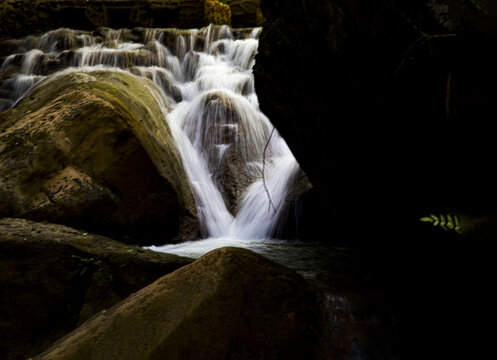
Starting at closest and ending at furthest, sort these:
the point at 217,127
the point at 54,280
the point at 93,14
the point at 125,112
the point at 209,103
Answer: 1. the point at 54,280
2. the point at 125,112
3. the point at 217,127
4. the point at 209,103
5. the point at 93,14

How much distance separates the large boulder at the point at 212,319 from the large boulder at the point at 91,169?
189 centimetres

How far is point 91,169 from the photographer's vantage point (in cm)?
391

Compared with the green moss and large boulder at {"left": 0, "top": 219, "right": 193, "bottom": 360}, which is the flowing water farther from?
large boulder at {"left": 0, "top": 219, "right": 193, "bottom": 360}

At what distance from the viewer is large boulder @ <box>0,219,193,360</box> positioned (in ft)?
8.03

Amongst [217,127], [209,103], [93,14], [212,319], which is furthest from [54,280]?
[93,14]

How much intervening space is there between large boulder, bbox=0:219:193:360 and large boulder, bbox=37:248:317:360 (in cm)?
52

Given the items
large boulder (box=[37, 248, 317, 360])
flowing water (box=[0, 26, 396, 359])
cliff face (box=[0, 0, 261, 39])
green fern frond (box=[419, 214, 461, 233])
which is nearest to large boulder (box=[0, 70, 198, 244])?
flowing water (box=[0, 26, 396, 359])

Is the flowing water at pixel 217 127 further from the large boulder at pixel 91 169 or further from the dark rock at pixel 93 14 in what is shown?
the dark rock at pixel 93 14

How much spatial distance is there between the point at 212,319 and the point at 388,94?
5.31ft

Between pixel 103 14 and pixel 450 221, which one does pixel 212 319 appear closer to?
pixel 450 221

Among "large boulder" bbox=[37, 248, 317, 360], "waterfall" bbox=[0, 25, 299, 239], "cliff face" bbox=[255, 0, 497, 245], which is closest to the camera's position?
"cliff face" bbox=[255, 0, 497, 245]

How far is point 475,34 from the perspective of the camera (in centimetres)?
159

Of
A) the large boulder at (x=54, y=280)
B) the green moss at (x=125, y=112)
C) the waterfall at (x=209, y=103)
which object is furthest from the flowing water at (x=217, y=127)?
the large boulder at (x=54, y=280)

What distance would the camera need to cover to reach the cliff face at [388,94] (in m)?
1.69
